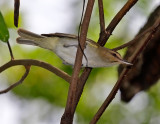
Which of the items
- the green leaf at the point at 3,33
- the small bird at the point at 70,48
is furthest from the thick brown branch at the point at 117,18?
the green leaf at the point at 3,33

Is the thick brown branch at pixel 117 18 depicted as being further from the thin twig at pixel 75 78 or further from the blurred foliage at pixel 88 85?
the blurred foliage at pixel 88 85

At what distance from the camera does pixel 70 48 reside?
221cm

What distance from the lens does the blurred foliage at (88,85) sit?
3926 millimetres

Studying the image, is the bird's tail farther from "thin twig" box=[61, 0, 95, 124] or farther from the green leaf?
"thin twig" box=[61, 0, 95, 124]

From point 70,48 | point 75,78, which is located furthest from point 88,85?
point 75,78

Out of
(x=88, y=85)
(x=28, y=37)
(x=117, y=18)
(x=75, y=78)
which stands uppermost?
(x=117, y=18)

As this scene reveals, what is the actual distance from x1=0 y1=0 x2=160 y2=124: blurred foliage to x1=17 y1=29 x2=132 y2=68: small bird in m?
1.56

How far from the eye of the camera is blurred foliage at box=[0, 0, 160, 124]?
12.9 ft

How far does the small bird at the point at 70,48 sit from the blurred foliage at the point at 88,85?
5.13 ft

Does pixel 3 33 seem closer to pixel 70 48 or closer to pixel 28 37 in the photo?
pixel 28 37

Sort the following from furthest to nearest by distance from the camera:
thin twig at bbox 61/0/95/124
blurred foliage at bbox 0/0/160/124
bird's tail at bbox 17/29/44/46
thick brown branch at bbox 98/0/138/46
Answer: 1. blurred foliage at bbox 0/0/160/124
2. bird's tail at bbox 17/29/44/46
3. thick brown branch at bbox 98/0/138/46
4. thin twig at bbox 61/0/95/124

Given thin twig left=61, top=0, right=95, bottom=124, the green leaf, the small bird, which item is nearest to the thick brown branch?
thin twig left=61, top=0, right=95, bottom=124

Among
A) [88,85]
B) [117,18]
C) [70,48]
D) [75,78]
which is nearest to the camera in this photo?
[75,78]

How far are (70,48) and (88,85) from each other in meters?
2.11
